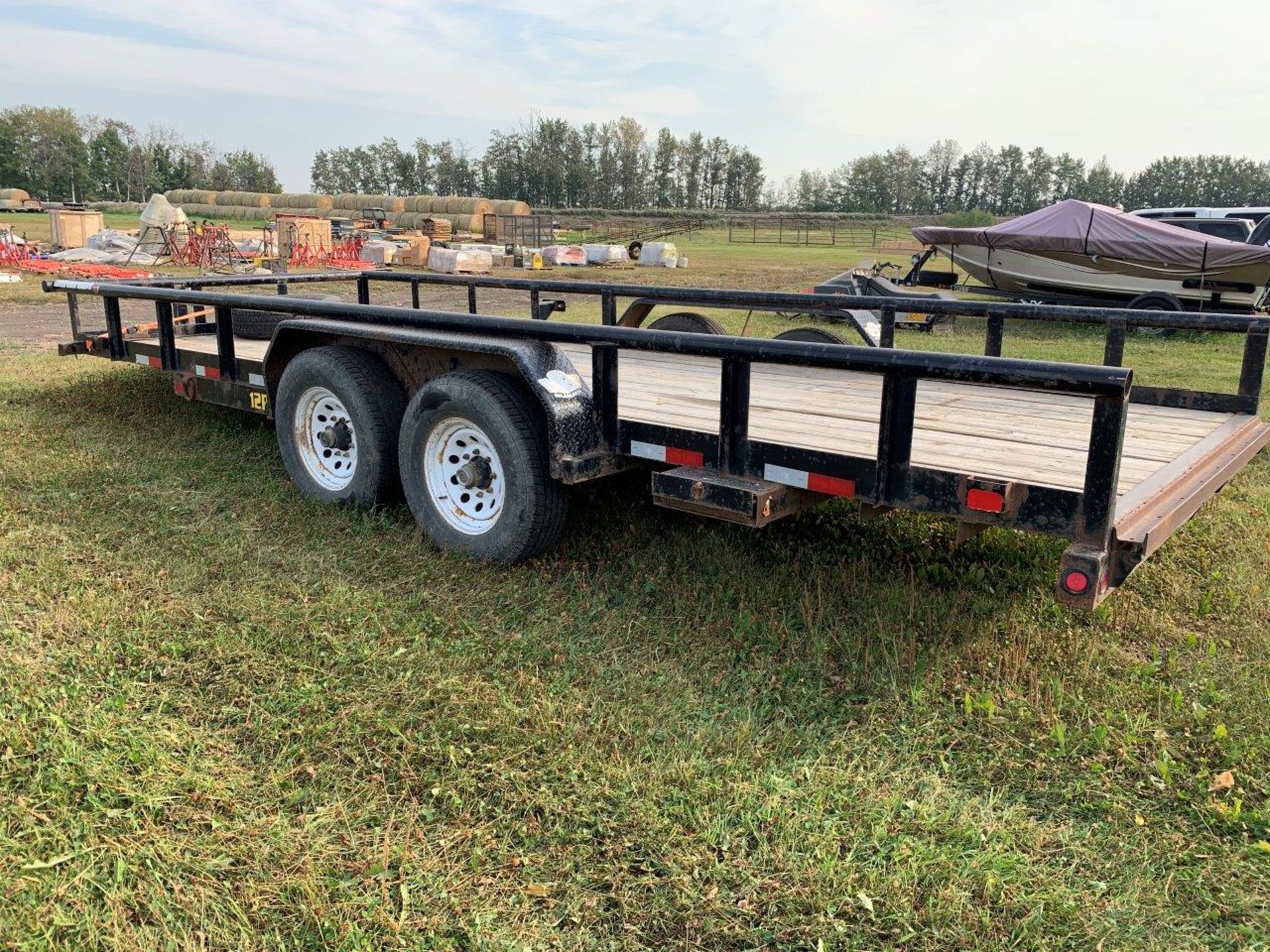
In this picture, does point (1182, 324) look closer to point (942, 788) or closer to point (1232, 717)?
point (1232, 717)

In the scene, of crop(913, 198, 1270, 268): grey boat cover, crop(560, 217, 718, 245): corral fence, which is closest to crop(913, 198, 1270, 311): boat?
crop(913, 198, 1270, 268): grey boat cover

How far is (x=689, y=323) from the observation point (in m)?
6.30

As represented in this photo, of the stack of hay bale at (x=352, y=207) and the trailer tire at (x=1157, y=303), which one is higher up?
the stack of hay bale at (x=352, y=207)

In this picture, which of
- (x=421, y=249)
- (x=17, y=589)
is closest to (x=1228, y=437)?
(x=17, y=589)

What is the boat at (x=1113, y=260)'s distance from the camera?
13.5 meters

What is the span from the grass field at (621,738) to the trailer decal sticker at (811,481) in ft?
2.00

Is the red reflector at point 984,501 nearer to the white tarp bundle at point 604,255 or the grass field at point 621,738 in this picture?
the grass field at point 621,738

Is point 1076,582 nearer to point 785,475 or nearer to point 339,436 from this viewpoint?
point 785,475

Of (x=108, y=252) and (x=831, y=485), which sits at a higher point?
(x=108, y=252)

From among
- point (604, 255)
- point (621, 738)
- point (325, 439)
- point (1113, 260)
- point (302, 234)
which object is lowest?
point (621, 738)

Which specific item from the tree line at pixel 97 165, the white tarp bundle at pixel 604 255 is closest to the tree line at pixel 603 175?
the tree line at pixel 97 165

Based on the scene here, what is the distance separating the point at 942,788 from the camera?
2.76 m

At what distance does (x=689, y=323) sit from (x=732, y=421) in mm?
2961

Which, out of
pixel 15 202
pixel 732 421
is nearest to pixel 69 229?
pixel 732 421
